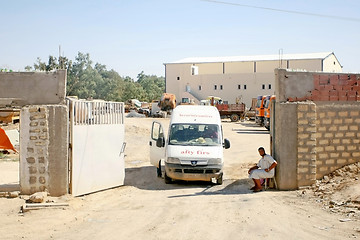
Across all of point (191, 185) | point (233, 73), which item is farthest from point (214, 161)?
point (233, 73)

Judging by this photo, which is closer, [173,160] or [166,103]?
[173,160]

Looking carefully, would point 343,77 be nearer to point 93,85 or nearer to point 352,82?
point 352,82

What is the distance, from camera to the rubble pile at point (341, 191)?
8680 mm

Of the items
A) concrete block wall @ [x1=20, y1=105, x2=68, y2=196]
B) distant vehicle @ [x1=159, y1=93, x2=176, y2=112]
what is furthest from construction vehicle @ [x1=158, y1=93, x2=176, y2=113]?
concrete block wall @ [x1=20, y1=105, x2=68, y2=196]

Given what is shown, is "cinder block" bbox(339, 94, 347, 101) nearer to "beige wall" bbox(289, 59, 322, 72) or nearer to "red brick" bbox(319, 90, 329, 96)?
"red brick" bbox(319, 90, 329, 96)

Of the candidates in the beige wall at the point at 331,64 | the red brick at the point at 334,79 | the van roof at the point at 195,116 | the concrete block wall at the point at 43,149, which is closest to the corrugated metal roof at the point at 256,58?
the beige wall at the point at 331,64

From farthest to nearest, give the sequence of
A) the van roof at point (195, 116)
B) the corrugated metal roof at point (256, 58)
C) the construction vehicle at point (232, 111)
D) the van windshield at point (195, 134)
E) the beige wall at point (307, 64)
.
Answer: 1. the corrugated metal roof at point (256, 58)
2. the beige wall at point (307, 64)
3. the construction vehicle at point (232, 111)
4. the van roof at point (195, 116)
5. the van windshield at point (195, 134)

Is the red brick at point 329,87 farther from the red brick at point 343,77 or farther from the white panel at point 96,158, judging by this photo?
the white panel at point 96,158

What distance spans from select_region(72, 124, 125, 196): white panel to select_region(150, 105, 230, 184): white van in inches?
53.0

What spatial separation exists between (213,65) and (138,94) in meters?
15.3

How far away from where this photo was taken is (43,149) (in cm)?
997

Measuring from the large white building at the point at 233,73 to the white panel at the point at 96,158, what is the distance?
57083 mm

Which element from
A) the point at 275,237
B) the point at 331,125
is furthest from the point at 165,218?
the point at 331,125

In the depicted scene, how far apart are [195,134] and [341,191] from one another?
4.65 meters
